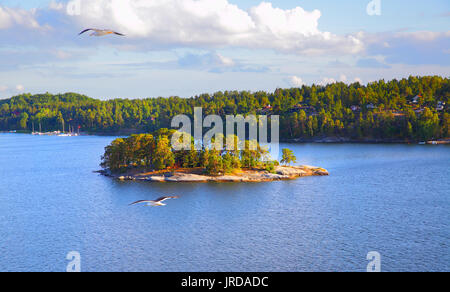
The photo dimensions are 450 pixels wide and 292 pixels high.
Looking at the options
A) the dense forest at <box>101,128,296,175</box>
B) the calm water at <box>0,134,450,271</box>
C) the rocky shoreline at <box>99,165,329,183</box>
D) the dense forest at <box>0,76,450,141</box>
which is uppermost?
the dense forest at <box>0,76,450,141</box>

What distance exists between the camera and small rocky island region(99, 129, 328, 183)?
59.1m

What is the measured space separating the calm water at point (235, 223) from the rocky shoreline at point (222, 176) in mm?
2070

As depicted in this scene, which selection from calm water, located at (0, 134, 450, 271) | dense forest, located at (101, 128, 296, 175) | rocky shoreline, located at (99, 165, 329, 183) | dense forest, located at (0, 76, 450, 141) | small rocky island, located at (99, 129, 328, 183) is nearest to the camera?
calm water, located at (0, 134, 450, 271)

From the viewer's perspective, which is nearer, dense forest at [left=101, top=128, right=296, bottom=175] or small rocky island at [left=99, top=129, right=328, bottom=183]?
small rocky island at [left=99, top=129, right=328, bottom=183]

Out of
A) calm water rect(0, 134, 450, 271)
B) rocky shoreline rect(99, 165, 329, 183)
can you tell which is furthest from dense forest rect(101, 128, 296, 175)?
calm water rect(0, 134, 450, 271)

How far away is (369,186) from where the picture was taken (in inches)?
2186

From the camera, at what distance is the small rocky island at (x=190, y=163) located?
5906 cm

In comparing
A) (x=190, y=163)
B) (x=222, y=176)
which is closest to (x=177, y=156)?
(x=190, y=163)

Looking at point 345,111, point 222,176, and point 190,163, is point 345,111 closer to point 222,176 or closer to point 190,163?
point 190,163

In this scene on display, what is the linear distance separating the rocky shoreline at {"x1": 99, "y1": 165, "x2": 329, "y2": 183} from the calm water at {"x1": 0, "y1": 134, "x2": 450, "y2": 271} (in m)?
2.07

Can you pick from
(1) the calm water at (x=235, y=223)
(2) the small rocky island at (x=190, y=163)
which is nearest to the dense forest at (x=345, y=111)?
(1) the calm water at (x=235, y=223)

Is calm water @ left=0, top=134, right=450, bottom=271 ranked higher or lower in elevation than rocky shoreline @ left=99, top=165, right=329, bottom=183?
lower

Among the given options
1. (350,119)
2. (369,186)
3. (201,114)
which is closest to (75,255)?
(369,186)

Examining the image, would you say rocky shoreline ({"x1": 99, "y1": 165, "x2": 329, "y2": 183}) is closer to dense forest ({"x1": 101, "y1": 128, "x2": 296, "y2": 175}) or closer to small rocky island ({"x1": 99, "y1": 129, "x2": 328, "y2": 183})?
small rocky island ({"x1": 99, "y1": 129, "x2": 328, "y2": 183})
